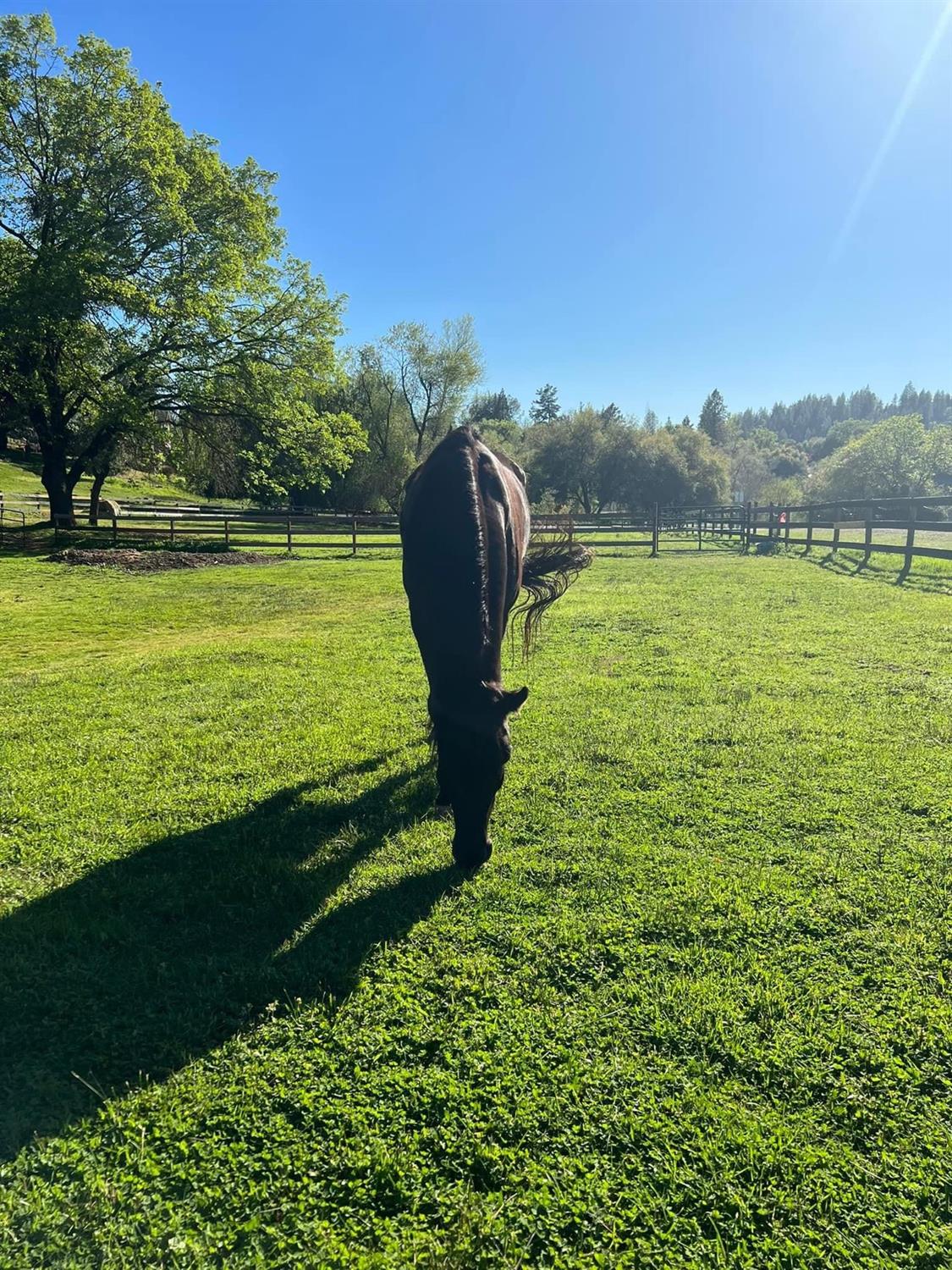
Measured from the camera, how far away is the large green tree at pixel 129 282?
16.7 meters

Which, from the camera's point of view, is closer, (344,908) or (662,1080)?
(662,1080)

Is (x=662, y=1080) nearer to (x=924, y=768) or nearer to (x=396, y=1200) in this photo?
(x=396, y=1200)

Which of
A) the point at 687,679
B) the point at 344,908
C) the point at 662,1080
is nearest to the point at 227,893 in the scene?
the point at 344,908

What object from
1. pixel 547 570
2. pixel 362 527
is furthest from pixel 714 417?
pixel 547 570

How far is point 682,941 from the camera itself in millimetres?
2631

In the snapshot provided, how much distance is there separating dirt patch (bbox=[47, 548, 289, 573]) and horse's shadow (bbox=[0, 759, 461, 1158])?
1398 centimetres

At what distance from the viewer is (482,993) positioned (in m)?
2.36

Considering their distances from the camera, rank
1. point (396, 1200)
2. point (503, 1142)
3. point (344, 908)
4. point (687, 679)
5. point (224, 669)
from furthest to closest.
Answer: point (224, 669), point (687, 679), point (344, 908), point (503, 1142), point (396, 1200)

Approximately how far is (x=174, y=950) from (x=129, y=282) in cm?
2038

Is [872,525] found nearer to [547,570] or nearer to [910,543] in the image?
[910,543]

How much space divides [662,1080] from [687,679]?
15.2ft

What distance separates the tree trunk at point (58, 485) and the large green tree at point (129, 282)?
0.19ft

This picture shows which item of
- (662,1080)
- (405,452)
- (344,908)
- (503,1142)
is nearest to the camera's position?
(503,1142)

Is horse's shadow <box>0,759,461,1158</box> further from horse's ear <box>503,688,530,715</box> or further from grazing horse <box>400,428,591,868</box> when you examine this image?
horse's ear <box>503,688,530,715</box>
